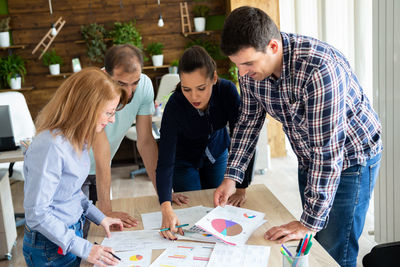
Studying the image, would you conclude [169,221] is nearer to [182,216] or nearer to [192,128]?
[182,216]

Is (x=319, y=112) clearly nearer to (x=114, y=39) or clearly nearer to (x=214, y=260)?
(x=214, y=260)

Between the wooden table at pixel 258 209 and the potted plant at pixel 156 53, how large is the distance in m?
3.69

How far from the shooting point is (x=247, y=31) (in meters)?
1.17

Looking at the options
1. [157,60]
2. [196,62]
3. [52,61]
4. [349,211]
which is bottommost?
[349,211]

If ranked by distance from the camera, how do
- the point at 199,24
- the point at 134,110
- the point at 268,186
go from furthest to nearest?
the point at 199,24 → the point at 268,186 → the point at 134,110

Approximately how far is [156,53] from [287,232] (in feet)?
14.0

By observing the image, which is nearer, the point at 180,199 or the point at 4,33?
the point at 180,199

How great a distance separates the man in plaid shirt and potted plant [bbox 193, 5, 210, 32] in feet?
12.7

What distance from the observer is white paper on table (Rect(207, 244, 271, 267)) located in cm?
115

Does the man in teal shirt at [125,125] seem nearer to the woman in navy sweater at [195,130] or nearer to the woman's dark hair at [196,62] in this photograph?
the woman in navy sweater at [195,130]

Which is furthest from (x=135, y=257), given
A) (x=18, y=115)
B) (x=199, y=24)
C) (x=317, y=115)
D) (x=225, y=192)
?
(x=199, y=24)

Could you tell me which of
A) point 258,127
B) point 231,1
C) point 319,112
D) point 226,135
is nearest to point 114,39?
point 231,1

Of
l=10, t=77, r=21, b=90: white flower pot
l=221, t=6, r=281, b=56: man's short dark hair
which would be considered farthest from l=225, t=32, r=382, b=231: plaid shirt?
l=10, t=77, r=21, b=90: white flower pot

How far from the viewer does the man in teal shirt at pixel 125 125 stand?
5.62 ft
